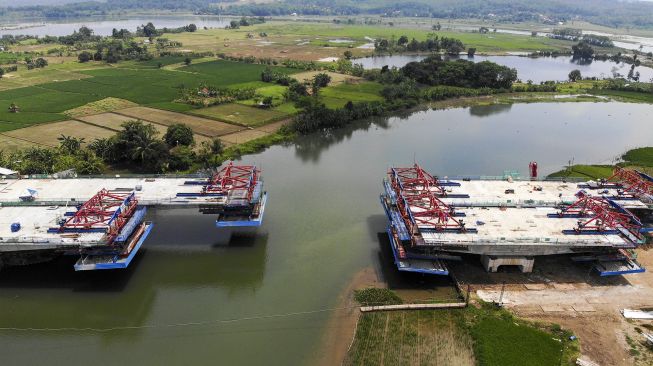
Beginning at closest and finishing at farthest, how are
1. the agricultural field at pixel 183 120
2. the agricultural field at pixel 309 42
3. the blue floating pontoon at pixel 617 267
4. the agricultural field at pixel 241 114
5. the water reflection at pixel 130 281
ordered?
the water reflection at pixel 130 281 < the blue floating pontoon at pixel 617 267 < the agricultural field at pixel 183 120 < the agricultural field at pixel 241 114 < the agricultural field at pixel 309 42

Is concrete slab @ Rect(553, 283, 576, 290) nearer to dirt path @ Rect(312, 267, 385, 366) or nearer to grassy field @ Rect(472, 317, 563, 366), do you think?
grassy field @ Rect(472, 317, 563, 366)

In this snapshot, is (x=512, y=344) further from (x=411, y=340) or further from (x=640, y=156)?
(x=640, y=156)

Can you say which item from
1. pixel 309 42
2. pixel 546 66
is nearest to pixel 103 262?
pixel 546 66

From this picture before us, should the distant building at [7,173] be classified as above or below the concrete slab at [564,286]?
above

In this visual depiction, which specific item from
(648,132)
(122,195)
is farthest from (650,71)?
(122,195)

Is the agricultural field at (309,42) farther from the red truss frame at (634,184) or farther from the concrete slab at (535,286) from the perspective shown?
the concrete slab at (535,286)

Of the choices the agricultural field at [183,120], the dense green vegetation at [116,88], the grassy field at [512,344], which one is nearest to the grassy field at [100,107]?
the dense green vegetation at [116,88]
